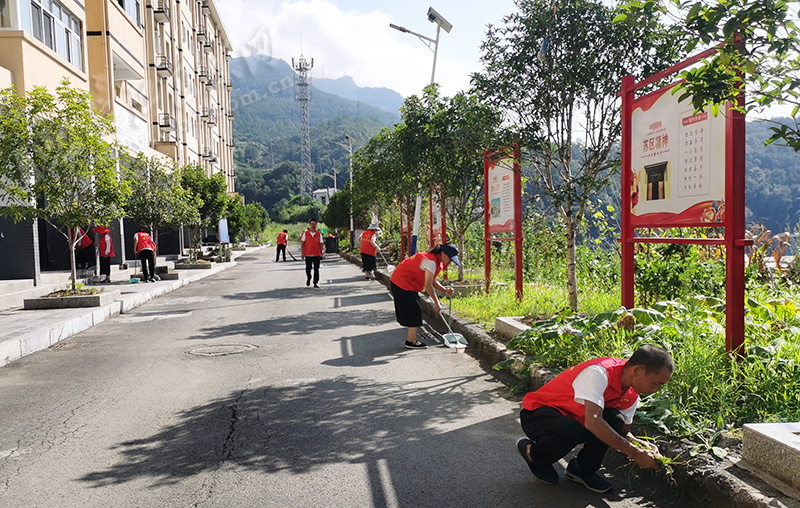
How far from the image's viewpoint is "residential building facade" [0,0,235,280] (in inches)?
602

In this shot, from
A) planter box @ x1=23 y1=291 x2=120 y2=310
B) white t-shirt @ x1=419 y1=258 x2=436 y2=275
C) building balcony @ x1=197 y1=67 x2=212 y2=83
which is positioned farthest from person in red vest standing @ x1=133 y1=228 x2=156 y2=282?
building balcony @ x1=197 y1=67 x2=212 y2=83

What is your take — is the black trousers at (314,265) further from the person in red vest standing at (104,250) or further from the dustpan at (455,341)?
the dustpan at (455,341)

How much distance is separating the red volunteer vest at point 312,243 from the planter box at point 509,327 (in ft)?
30.2

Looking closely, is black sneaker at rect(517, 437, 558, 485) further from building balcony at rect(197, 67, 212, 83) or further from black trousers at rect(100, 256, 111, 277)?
building balcony at rect(197, 67, 212, 83)

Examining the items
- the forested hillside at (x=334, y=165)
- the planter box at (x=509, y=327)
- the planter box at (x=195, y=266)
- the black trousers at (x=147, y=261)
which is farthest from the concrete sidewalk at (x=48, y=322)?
the planter box at (x=195, y=266)

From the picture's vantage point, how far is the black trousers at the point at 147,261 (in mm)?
18641

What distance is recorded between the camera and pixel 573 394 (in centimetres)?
371

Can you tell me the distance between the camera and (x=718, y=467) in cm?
354

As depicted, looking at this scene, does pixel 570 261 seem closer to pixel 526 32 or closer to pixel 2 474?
pixel 526 32

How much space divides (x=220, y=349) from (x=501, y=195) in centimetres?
540

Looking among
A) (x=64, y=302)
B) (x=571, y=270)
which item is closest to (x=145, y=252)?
(x=64, y=302)

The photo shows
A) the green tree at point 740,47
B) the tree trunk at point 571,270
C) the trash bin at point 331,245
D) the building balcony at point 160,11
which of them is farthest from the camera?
the trash bin at point 331,245

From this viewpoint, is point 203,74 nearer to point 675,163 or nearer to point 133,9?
point 133,9

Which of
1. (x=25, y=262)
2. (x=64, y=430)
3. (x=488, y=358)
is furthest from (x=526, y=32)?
(x=25, y=262)
